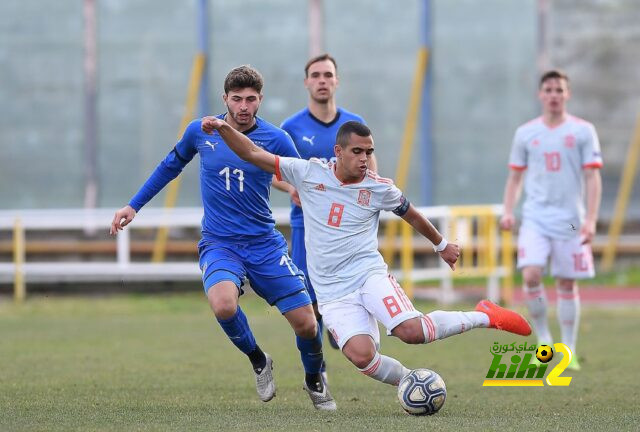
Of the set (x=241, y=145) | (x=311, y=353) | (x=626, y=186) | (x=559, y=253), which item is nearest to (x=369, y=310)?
(x=311, y=353)

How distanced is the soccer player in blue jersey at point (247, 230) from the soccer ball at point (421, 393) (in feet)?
2.62

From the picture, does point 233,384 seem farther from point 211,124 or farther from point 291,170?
point 211,124

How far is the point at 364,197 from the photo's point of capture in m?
8.27

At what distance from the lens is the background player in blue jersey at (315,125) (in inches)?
403

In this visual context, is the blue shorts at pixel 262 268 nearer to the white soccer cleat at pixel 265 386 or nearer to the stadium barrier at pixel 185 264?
the white soccer cleat at pixel 265 386

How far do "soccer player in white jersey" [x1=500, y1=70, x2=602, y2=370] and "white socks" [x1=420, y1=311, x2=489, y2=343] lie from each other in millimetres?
3391

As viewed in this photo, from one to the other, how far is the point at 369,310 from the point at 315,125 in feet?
8.20

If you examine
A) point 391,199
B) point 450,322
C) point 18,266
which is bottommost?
point 18,266

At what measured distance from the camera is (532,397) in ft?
30.5

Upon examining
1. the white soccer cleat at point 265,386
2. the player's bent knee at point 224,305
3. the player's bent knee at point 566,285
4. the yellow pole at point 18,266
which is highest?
the player's bent knee at point 224,305

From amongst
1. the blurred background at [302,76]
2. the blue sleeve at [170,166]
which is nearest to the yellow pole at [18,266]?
the blurred background at [302,76]

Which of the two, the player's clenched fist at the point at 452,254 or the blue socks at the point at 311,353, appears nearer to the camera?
the player's clenched fist at the point at 452,254

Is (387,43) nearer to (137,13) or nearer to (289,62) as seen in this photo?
(289,62)

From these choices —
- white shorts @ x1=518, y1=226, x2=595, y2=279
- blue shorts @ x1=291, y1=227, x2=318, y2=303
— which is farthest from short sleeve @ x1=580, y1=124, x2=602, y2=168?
blue shorts @ x1=291, y1=227, x2=318, y2=303
